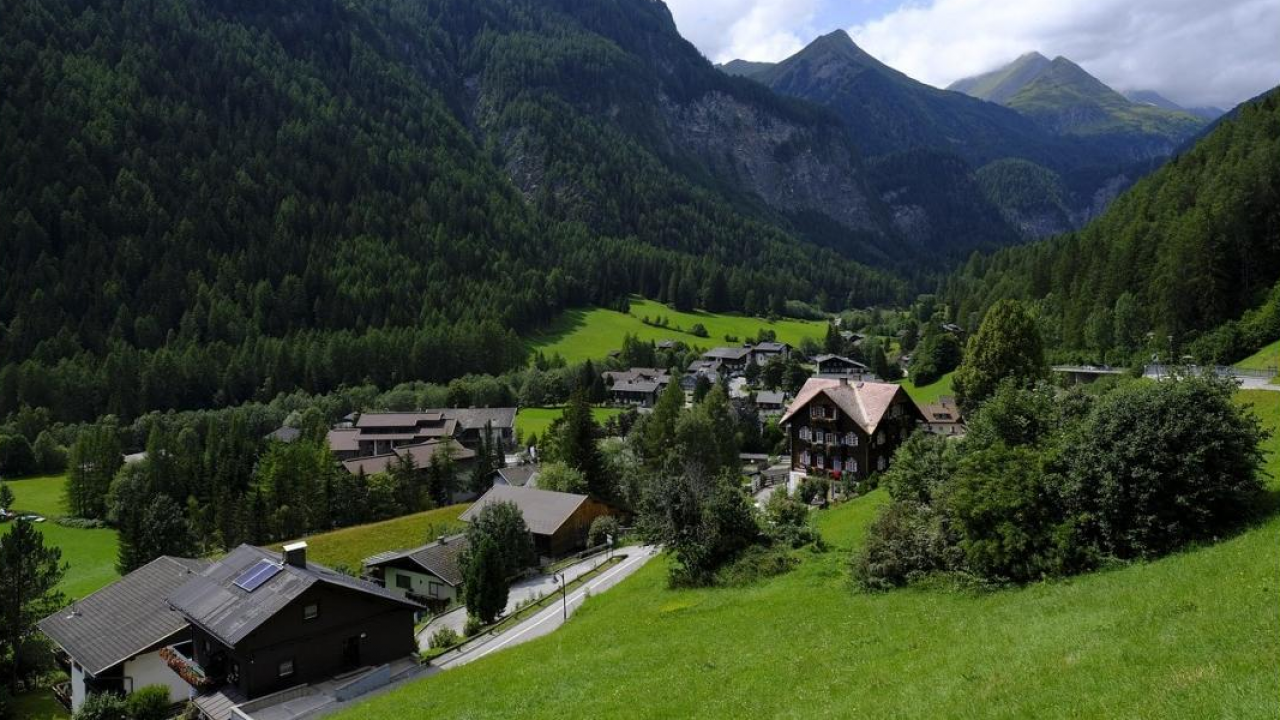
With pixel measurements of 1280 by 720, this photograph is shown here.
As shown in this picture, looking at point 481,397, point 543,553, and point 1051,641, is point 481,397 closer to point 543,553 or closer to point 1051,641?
point 543,553

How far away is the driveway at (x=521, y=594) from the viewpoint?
47.0m

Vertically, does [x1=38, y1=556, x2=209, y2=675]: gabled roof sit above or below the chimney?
below

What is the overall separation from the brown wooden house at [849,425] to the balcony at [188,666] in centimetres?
4214

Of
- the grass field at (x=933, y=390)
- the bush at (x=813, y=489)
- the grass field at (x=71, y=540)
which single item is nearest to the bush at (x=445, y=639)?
the bush at (x=813, y=489)

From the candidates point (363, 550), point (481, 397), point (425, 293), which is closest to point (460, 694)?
point (363, 550)

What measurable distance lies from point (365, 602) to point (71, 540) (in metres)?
60.8

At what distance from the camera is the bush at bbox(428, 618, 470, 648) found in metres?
41.2

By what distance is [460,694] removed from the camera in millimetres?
24344

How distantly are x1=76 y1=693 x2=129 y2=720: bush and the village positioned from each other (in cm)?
90

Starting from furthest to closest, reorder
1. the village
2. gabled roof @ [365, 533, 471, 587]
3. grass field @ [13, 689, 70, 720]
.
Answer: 1. gabled roof @ [365, 533, 471, 587]
2. grass field @ [13, 689, 70, 720]
3. the village

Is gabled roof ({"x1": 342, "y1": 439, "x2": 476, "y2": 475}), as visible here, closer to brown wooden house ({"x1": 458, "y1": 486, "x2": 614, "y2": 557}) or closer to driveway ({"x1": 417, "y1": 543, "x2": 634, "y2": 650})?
brown wooden house ({"x1": 458, "y1": 486, "x2": 614, "y2": 557})

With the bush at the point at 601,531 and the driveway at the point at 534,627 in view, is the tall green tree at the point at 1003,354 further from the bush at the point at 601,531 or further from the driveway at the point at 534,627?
the bush at the point at 601,531

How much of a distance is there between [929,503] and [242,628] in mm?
28483

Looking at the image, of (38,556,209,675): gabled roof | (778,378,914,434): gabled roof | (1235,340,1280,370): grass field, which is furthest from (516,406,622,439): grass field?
(1235,340,1280,370): grass field
